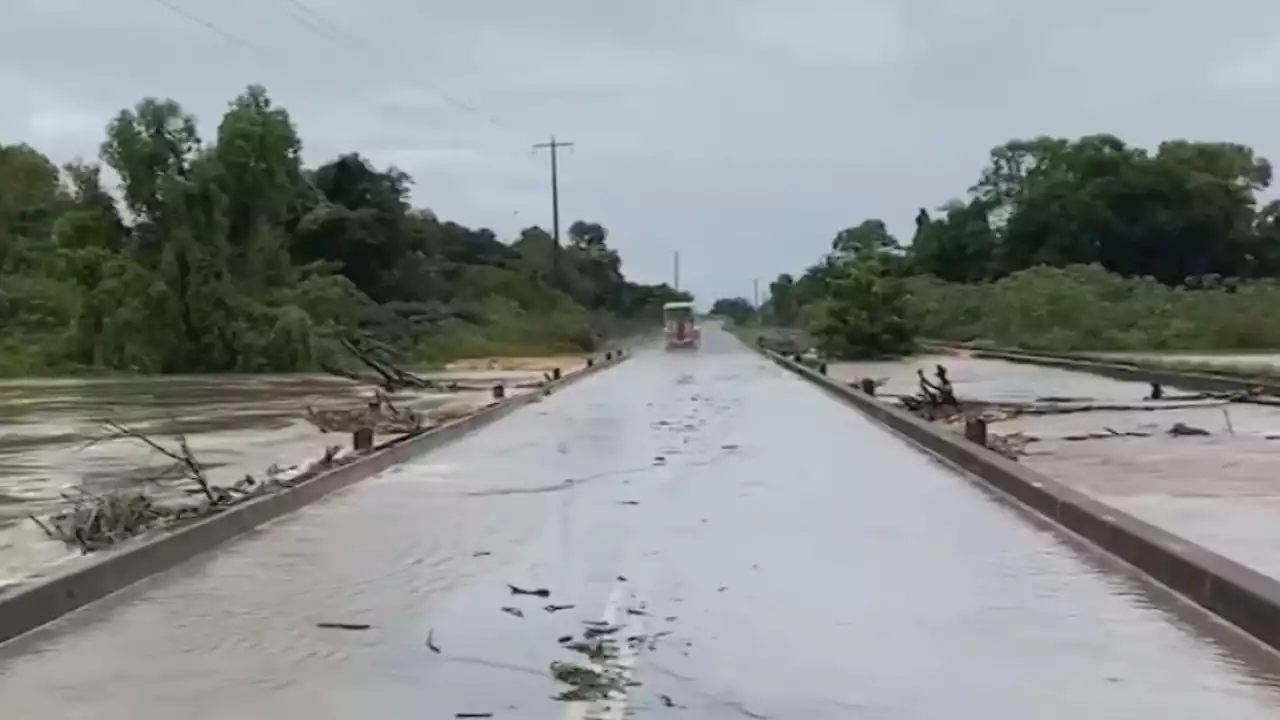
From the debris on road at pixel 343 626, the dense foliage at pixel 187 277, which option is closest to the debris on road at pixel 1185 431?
the debris on road at pixel 343 626

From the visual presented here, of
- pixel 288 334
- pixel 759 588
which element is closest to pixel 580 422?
pixel 759 588

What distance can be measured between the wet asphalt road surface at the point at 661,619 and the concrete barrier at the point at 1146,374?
15.3 meters

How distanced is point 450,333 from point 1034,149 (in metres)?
61.8

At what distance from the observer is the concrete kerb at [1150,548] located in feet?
28.3

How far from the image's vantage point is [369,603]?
31.7ft

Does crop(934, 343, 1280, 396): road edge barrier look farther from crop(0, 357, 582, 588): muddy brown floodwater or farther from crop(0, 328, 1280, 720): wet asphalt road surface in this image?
crop(0, 328, 1280, 720): wet asphalt road surface

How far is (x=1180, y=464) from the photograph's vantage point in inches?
665

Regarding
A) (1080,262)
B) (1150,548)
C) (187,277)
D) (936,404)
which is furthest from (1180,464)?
(1080,262)

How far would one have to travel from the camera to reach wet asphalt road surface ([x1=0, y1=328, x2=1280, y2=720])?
7.13 metres

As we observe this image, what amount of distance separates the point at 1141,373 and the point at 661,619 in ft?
96.6

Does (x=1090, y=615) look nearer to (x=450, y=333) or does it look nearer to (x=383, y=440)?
(x=383, y=440)

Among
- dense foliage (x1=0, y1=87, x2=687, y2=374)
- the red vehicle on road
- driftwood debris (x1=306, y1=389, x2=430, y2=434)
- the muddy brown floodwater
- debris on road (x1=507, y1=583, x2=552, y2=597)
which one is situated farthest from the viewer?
the red vehicle on road

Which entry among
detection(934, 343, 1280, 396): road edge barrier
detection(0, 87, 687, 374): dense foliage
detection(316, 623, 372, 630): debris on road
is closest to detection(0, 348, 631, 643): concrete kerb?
detection(316, 623, 372, 630): debris on road

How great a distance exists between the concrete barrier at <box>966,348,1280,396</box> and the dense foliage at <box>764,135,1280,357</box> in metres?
7.78
